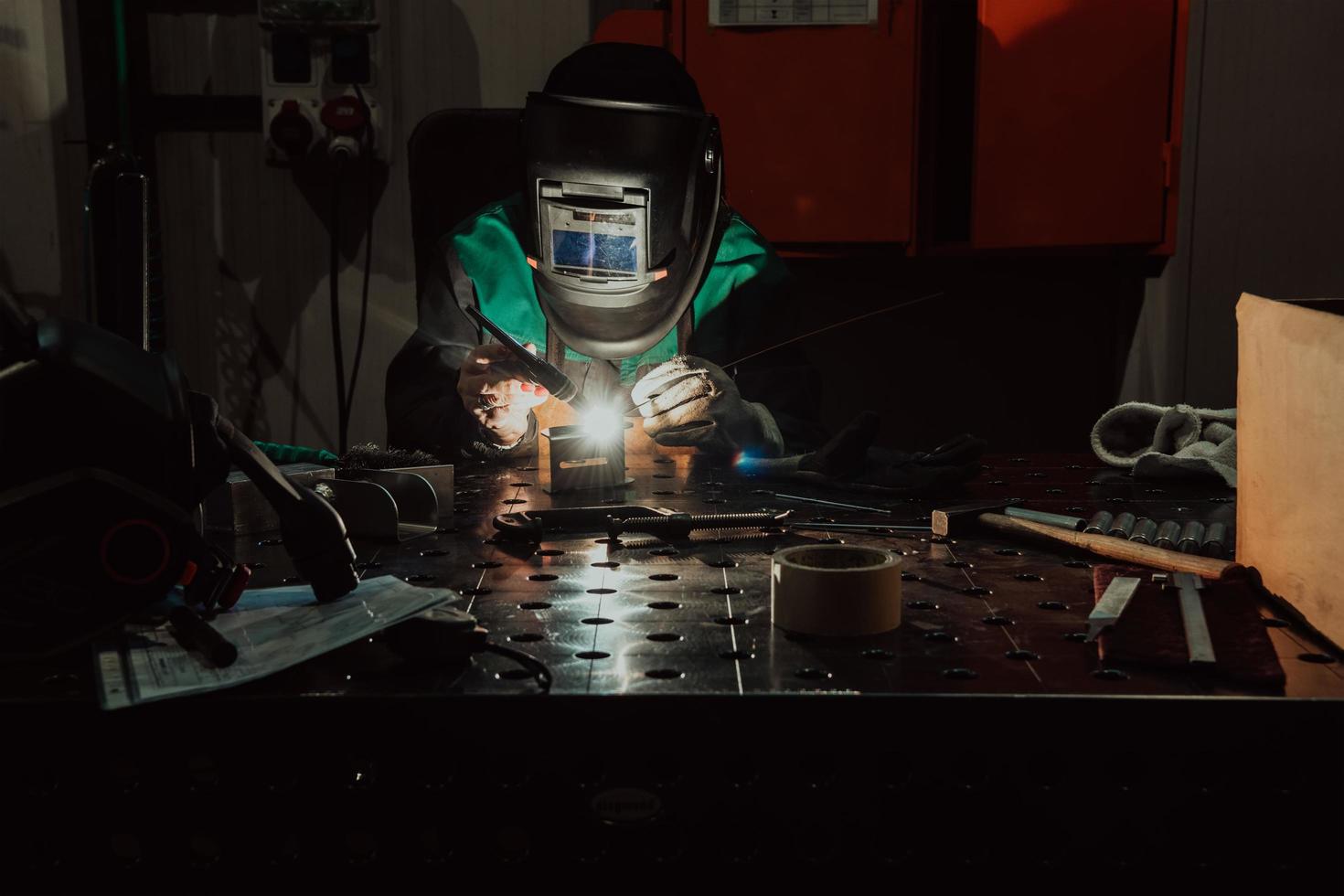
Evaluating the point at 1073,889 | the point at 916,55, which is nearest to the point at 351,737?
the point at 1073,889

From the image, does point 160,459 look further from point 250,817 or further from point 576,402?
point 576,402

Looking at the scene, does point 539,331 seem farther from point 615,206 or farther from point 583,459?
point 583,459

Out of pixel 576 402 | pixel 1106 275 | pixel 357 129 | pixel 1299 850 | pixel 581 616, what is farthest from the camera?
pixel 1106 275

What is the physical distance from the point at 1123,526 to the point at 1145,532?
0.02m

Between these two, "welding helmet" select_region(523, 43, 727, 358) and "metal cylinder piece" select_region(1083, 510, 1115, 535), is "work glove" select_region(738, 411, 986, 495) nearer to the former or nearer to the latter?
"metal cylinder piece" select_region(1083, 510, 1115, 535)

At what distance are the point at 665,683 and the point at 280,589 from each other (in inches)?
16.9

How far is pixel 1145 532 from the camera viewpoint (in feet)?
3.89

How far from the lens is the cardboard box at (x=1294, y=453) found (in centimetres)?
83

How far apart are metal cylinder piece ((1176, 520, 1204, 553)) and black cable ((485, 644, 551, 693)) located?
0.71m

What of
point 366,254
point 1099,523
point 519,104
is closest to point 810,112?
point 519,104

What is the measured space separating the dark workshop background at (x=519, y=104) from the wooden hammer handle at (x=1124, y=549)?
156cm

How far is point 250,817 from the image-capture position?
0.75 meters

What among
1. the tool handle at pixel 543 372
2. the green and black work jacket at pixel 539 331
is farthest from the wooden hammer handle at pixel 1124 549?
the green and black work jacket at pixel 539 331

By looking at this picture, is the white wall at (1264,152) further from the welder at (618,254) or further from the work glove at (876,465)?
the work glove at (876,465)
